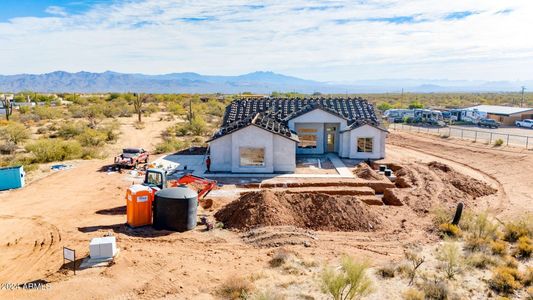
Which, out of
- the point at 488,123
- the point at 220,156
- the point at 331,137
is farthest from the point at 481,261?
the point at 488,123

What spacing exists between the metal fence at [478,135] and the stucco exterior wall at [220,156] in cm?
2583

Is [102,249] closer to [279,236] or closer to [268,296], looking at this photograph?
[268,296]

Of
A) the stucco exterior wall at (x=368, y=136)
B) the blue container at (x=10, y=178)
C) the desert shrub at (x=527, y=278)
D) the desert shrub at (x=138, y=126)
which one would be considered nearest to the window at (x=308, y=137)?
the stucco exterior wall at (x=368, y=136)

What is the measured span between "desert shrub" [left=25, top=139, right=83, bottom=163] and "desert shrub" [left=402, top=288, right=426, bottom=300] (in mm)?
25310

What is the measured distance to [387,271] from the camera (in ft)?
39.5

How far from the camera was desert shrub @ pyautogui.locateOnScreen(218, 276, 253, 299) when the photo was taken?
34.9ft

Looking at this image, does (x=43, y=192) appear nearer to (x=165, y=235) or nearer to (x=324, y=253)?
A: (x=165, y=235)

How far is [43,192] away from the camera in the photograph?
21094mm

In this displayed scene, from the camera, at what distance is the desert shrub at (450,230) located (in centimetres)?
1555

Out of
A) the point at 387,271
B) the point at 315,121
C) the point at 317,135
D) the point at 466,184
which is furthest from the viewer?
the point at 317,135

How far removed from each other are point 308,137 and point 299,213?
15224mm

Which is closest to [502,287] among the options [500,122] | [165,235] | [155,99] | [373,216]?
[373,216]

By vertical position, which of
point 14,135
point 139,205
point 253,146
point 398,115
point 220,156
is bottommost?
point 139,205

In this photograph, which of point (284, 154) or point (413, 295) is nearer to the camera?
point (413, 295)
